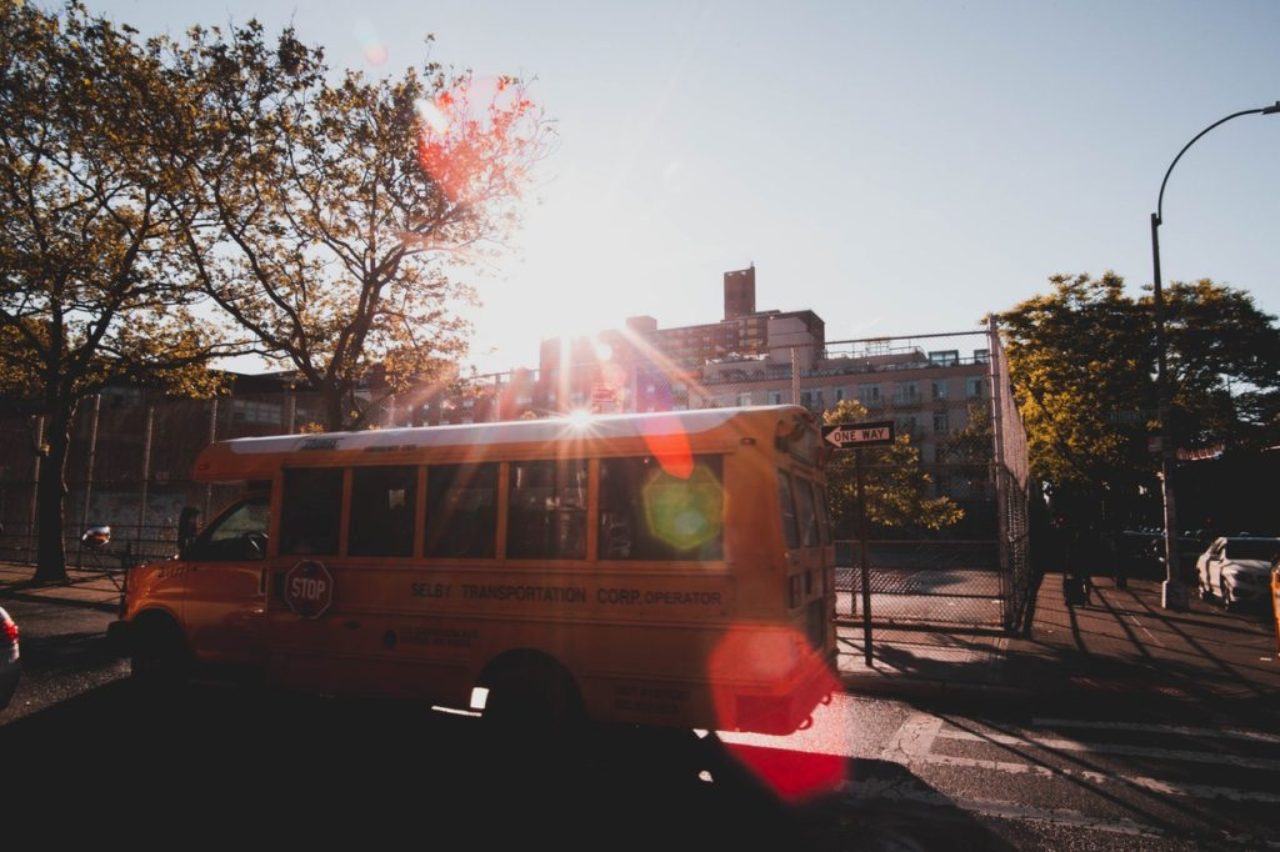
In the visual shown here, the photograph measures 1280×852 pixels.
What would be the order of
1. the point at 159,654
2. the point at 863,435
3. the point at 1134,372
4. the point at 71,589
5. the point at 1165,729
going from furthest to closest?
the point at 1134,372 < the point at 71,589 < the point at 863,435 < the point at 159,654 < the point at 1165,729

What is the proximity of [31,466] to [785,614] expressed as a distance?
48.5 metres

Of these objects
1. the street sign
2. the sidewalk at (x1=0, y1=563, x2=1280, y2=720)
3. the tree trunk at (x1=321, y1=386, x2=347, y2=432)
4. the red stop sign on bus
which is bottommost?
the sidewalk at (x1=0, y1=563, x2=1280, y2=720)

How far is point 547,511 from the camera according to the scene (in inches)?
241

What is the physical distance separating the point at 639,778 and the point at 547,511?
2180 millimetres

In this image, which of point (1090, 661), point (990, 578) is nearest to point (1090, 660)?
point (1090, 661)

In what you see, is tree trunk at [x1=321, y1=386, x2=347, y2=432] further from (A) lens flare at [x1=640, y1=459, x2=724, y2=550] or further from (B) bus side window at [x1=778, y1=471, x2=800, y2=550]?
(B) bus side window at [x1=778, y1=471, x2=800, y2=550]

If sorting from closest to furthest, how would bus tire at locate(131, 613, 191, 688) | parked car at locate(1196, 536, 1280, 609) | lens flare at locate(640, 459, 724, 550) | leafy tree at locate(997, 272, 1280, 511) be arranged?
lens flare at locate(640, 459, 724, 550), bus tire at locate(131, 613, 191, 688), parked car at locate(1196, 536, 1280, 609), leafy tree at locate(997, 272, 1280, 511)

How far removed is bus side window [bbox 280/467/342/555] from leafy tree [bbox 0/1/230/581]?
1330 cm

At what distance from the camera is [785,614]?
5324 millimetres

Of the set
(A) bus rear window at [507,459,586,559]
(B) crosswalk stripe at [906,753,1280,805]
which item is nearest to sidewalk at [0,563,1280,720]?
(B) crosswalk stripe at [906,753,1280,805]

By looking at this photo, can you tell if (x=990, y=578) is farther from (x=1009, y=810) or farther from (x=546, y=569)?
(x=546, y=569)

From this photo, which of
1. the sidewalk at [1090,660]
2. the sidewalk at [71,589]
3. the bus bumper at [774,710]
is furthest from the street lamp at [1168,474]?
the sidewalk at [71,589]

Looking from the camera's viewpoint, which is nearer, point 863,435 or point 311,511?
point 311,511

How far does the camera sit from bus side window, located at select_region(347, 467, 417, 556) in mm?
6668
